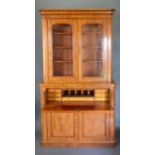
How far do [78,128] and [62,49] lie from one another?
1.09 meters

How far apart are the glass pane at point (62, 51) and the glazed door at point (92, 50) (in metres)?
0.16

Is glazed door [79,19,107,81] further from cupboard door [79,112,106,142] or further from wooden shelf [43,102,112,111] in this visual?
cupboard door [79,112,106,142]

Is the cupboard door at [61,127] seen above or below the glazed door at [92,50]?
below

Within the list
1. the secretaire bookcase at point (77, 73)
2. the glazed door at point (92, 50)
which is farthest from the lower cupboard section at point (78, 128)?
the glazed door at point (92, 50)

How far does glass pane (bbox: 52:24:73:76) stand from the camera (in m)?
3.32

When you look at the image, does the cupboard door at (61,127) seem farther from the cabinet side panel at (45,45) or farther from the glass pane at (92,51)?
the glass pane at (92,51)

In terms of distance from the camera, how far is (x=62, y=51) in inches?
132

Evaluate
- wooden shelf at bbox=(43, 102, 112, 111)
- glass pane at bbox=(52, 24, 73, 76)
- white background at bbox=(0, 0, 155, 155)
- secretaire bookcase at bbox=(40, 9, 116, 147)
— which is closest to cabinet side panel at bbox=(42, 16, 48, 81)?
secretaire bookcase at bbox=(40, 9, 116, 147)

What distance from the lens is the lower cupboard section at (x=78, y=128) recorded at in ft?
10.4
